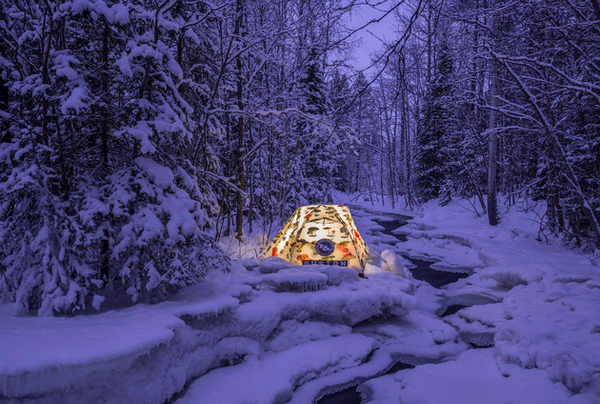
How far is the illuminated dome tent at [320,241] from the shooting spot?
24.2 feet

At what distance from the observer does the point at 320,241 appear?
7547 mm

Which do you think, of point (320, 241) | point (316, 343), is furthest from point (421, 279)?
point (316, 343)

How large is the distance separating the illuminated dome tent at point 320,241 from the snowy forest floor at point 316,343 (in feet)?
2.66

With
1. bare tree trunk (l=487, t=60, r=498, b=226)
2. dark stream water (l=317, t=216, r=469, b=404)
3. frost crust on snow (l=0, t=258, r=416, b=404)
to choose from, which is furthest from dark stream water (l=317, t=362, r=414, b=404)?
bare tree trunk (l=487, t=60, r=498, b=226)

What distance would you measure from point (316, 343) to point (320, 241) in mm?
2841

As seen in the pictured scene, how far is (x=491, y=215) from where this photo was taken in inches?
535

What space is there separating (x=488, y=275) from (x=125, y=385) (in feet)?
26.0

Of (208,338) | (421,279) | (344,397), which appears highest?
(208,338)

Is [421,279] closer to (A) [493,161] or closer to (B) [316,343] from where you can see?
(B) [316,343]

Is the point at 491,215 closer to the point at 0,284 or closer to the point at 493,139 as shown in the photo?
the point at 493,139

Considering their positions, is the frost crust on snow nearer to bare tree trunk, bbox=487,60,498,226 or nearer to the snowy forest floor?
the snowy forest floor

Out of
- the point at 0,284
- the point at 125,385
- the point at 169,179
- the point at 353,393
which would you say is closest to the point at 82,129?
the point at 169,179

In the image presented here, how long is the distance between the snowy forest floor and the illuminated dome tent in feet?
2.66

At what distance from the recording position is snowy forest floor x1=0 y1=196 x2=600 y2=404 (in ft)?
9.70
